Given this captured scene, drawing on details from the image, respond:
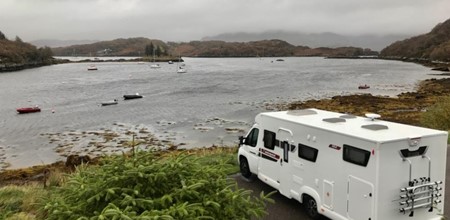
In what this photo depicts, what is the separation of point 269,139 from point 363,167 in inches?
151

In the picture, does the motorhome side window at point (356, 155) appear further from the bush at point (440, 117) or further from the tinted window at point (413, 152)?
the bush at point (440, 117)

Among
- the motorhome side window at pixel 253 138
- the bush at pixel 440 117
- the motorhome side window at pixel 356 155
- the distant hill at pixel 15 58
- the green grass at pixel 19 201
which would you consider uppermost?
the distant hill at pixel 15 58

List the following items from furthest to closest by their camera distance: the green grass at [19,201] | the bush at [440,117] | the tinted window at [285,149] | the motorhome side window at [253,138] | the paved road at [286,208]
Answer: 1. the bush at [440,117]
2. the motorhome side window at [253,138]
3. the tinted window at [285,149]
4. the paved road at [286,208]
5. the green grass at [19,201]

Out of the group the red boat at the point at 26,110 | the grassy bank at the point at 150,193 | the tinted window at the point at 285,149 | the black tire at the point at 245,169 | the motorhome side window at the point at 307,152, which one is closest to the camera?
the grassy bank at the point at 150,193

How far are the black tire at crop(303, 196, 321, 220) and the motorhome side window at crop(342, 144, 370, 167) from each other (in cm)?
190

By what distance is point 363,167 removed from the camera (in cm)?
901

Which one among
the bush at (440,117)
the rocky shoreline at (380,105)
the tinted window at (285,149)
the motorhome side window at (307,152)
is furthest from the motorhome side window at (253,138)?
the rocky shoreline at (380,105)

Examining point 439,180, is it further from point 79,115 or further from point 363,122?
point 79,115

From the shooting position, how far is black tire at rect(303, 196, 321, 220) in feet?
35.2

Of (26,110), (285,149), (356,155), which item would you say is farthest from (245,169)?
(26,110)

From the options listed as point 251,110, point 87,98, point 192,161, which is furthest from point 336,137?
point 87,98

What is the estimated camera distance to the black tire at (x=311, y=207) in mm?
10727

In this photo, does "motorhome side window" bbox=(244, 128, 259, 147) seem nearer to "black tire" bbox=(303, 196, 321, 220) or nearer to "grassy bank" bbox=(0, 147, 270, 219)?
"black tire" bbox=(303, 196, 321, 220)

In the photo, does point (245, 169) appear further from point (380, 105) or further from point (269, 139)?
point (380, 105)
